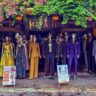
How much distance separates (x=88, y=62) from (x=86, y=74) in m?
0.54

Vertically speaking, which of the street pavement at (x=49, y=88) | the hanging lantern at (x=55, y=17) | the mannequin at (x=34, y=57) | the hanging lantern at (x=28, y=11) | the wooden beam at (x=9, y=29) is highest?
the hanging lantern at (x=28, y=11)

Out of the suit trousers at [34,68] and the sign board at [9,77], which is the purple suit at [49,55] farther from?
the sign board at [9,77]

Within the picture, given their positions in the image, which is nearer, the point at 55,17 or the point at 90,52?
the point at 55,17

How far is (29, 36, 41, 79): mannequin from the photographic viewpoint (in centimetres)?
1578

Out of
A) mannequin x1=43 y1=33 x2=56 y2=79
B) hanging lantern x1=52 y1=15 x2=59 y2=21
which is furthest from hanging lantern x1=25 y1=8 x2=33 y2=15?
mannequin x1=43 y1=33 x2=56 y2=79

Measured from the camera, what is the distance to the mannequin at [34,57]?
15781 mm

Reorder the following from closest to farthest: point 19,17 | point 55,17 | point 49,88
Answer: point 49,88 < point 19,17 < point 55,17

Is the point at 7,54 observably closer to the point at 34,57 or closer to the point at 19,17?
the point at 34,57

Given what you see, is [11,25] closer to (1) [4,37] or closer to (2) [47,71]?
(1) [4,37]

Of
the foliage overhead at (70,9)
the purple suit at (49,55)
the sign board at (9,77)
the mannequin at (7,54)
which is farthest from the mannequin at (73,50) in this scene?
the sign board at (9,77)

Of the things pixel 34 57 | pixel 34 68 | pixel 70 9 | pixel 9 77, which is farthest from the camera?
pixel 34 68

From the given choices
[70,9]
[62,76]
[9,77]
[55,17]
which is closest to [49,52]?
[62,76]

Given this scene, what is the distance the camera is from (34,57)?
1590 centimetres

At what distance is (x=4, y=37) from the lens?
16656 mm
